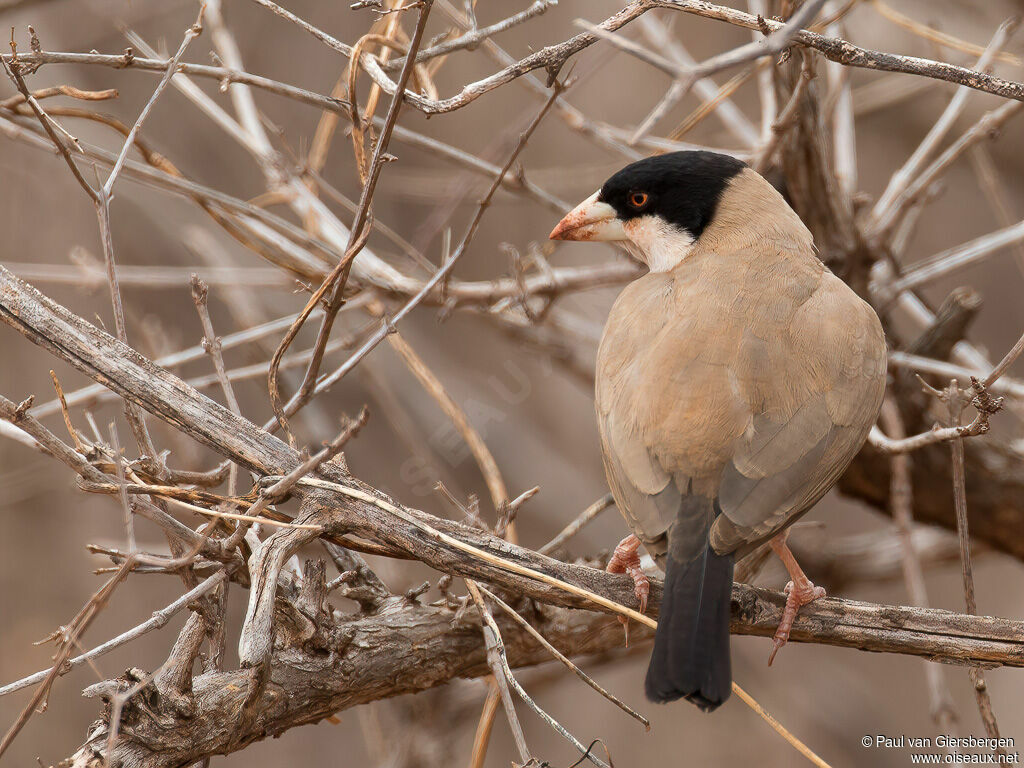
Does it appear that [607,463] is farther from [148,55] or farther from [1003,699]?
[1003,699]

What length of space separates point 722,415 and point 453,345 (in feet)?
13.0

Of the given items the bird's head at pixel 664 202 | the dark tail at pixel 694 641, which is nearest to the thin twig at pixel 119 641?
the dark tail at pixel 694 641

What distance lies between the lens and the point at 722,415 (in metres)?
2.42

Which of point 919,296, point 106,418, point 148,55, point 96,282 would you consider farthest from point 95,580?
point 919,296

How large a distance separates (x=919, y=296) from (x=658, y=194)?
1.28 metres

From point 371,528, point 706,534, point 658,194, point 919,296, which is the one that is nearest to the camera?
point 371,528

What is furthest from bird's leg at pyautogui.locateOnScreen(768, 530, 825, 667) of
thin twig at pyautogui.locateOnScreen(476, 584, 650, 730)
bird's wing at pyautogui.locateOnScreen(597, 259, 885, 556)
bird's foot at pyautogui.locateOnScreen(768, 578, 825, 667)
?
thin twig at pyautogui.locateOnScreen(476, 584, 650, 730)

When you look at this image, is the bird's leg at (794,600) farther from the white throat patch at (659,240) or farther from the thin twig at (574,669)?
the white throat patch at (659,240)

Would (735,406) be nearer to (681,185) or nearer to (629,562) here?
(629,562)

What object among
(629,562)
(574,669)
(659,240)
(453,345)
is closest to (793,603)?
(629,562)

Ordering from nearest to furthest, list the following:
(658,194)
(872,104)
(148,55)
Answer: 1. (148,55)
2. (658,194)
3. (872,104)

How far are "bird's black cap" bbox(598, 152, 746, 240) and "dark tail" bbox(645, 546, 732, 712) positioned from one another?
50.6 inches

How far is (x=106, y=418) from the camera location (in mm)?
4520

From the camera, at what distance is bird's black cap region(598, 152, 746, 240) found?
3090 mm
